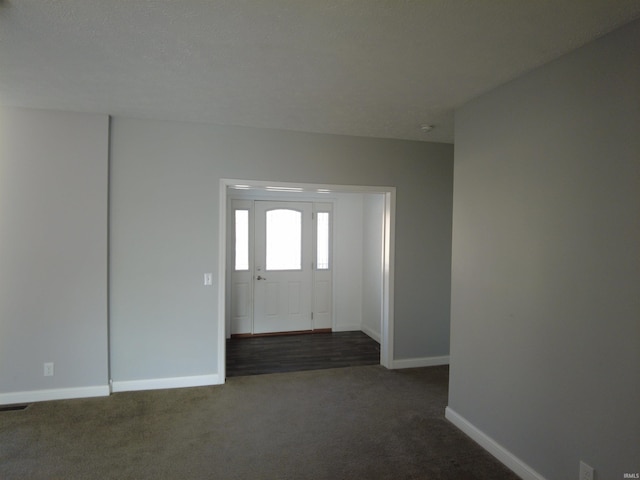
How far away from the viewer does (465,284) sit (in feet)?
9.65

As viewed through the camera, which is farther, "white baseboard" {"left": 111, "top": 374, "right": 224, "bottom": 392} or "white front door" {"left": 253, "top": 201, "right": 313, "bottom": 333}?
"white front door" {"left": 253, "top": 201, "right": 313, "bottom": 333}

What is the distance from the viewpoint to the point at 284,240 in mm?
5695

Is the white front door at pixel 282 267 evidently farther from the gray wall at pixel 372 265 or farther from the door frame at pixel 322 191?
the door frame at pixel 322 191

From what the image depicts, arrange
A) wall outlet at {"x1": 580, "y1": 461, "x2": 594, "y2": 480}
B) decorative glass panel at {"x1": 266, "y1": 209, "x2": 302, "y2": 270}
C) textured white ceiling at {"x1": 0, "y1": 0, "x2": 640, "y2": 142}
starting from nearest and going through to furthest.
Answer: textured white ceiling at {"x1": 0, "y1": 0, "x2": 640, "y2": 142}, wall outlet at {"x1": 580, "y1": 461, "x2": 594, "y2": 480}, decorative glass panel at {"x1": 266, "y1": 209, "x2": 302, "y2": 270}

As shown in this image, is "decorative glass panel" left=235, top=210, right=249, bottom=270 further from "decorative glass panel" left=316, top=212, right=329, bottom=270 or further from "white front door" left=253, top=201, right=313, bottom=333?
"decorative glass panel" left=316, top=212, right=329, bottom=270

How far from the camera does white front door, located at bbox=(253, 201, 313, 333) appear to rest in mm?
5586

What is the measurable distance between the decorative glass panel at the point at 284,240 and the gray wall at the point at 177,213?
186 centimetres

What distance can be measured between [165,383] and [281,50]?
3.16 m

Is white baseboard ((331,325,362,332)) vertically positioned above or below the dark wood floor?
above

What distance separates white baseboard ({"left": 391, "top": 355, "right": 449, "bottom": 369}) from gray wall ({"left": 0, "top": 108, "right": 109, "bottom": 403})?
2994 millimetres

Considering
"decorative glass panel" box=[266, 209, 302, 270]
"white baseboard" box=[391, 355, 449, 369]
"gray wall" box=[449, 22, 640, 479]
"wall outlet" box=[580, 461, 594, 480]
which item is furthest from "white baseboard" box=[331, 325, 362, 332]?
"wall outlet" box=[580, 461, 594, 480]

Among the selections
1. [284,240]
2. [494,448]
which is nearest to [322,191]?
[284,240]

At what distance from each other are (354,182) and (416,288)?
1.43m

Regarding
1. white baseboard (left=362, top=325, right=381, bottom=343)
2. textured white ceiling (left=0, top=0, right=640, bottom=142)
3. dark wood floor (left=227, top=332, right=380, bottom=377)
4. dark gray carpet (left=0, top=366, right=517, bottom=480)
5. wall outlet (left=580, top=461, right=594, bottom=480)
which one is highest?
textured white ceiling (left=0, top=0, right=640, bottom=142)
